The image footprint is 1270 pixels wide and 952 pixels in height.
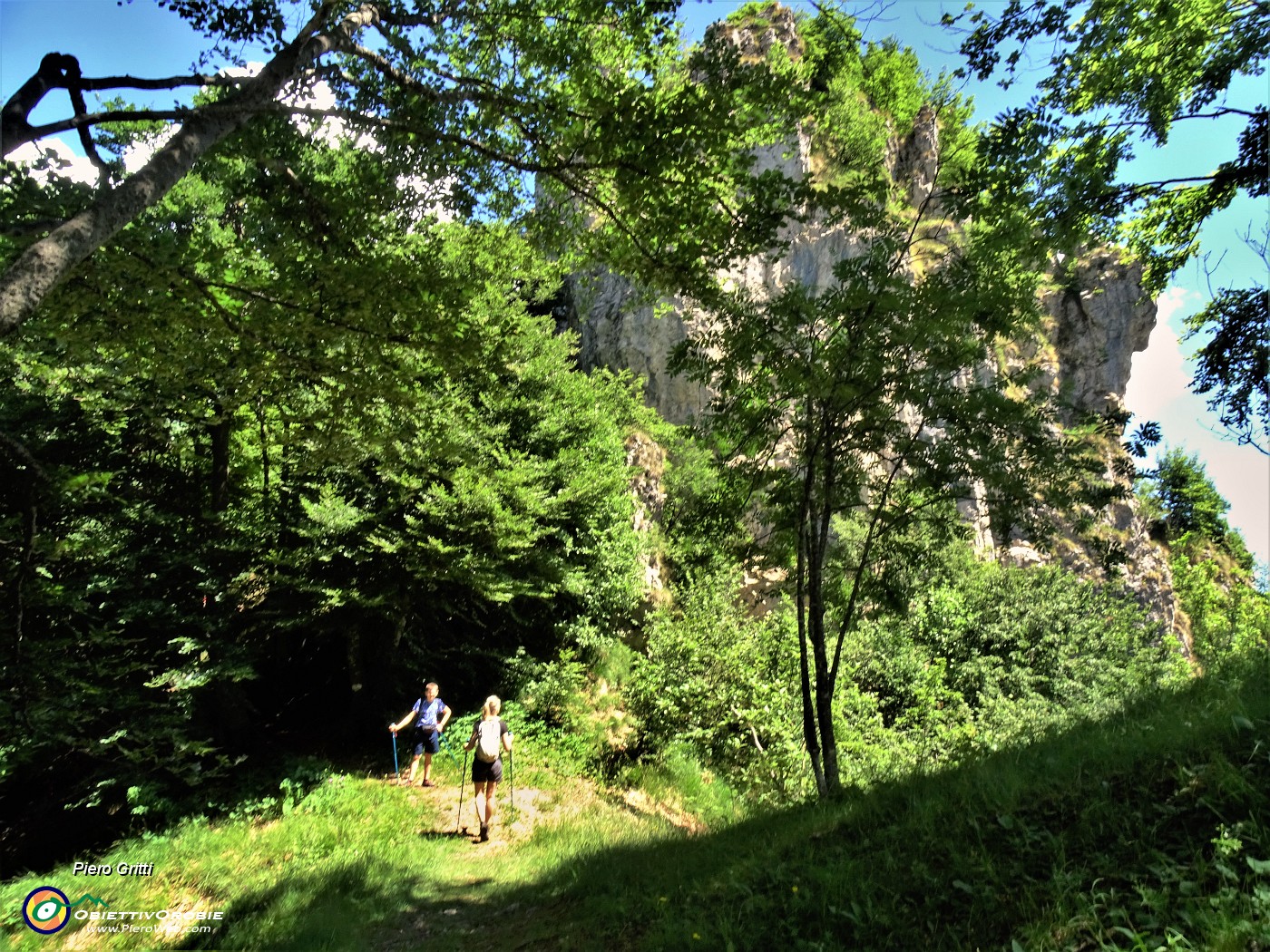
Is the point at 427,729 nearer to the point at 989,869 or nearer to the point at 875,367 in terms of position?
the point at 875,367

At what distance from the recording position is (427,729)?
948cm

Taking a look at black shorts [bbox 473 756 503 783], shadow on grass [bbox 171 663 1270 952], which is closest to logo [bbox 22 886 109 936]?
shadow on grass [bbox 171 663 1270 952]

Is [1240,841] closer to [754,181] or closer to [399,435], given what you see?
[754,181]

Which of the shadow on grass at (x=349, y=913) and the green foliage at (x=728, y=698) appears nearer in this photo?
the shadow on grass at (x=349, y=913)

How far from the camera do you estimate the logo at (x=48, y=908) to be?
5.14m

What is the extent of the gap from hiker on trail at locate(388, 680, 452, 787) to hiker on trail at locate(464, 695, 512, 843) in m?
1.86

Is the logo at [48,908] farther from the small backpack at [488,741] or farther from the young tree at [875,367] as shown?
the young tree at [875,367]

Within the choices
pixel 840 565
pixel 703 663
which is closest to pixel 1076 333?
pixel 703 663

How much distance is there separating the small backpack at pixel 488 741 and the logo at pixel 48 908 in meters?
3.41

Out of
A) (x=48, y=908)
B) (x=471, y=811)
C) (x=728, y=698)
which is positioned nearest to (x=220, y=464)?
(x=48, y=908)

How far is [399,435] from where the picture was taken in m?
6.30

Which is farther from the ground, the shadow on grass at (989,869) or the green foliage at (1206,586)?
the green foliage at (1206,586)

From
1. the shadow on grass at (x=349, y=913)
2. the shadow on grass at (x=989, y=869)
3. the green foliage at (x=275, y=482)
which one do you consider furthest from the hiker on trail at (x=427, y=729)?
the shadow on grass at (x=989, y=869)

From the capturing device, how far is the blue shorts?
9.41 metres
